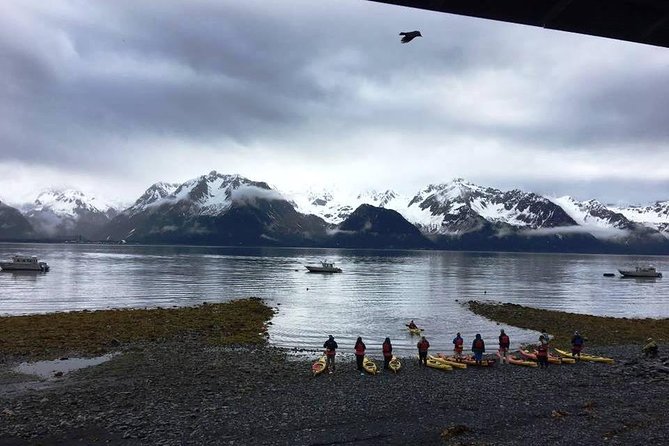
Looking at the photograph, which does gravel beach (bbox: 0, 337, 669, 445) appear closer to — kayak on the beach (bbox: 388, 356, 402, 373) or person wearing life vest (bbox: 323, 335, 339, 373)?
person wearing life vest (bbox: 323, 335, 339, 373)

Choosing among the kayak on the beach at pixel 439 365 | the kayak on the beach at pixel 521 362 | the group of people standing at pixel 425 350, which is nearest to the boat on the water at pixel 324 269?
the group of people standing at pixel 425 350

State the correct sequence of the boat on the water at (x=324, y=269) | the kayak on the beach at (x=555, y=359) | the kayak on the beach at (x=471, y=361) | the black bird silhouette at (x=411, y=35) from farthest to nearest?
the boat on the water at (x=324, y=269) < the kayak on the beach at (x=555, y=359) < the kayak on the beach at (x=471, y=361) < the black bird silhouette at (x=411, y=35)

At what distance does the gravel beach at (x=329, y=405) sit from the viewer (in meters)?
19.2

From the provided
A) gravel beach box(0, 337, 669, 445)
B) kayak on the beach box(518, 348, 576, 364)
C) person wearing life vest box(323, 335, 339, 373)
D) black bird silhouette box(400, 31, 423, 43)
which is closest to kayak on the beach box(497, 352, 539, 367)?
kayak on the beach box(518, 348, 576, 364)

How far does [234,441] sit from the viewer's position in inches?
737

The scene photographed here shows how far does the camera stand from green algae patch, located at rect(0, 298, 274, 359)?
37531mm

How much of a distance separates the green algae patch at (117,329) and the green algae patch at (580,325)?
92.1 ft

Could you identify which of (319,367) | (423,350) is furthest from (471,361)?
(319,367)

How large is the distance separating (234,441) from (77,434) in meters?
6.27

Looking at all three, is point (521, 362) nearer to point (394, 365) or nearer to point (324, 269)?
point (394, 365)

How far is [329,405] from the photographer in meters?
23.3

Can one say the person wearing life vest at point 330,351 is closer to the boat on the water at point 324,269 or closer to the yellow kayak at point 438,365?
the yellow kayak at point 438,365

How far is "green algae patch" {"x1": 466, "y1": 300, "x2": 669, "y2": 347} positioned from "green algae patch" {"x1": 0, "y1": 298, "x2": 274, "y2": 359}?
28.1 meters

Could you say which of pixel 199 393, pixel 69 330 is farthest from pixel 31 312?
pixel 199 393
